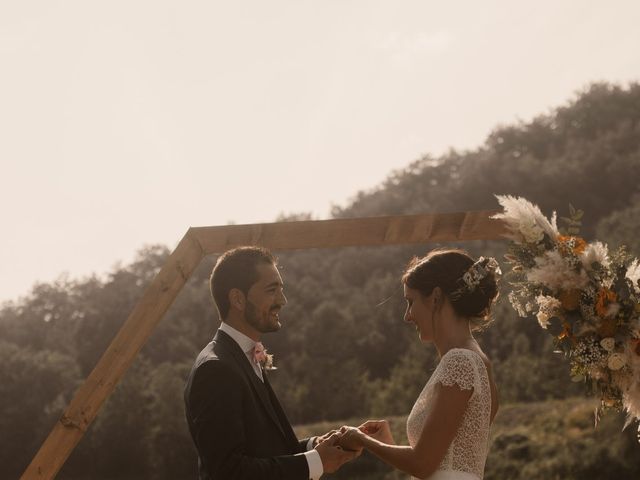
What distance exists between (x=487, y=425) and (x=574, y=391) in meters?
18.2

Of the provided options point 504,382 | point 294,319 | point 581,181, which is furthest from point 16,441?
point 581,181

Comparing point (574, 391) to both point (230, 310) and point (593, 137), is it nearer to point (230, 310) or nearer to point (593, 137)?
point (593, 137)

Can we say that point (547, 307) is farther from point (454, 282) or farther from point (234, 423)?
point (234, 423)

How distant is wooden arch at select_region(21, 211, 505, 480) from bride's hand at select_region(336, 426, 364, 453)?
1248 mm

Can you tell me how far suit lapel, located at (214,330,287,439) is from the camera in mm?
3748

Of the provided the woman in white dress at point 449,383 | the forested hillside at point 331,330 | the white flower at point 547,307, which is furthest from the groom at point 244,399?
the forested hillside at point 331,330

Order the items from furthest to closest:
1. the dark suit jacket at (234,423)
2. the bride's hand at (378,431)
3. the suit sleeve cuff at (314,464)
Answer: the bride's hand at (378,431)
the suit sleeve cuff at (314,464)
the dark suit jacket at (234,423)

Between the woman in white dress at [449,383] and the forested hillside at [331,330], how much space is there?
43.5ft

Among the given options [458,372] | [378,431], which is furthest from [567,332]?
[378,431]

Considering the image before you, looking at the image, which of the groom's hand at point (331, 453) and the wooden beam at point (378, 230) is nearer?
the groom's hand at point (331, 453)

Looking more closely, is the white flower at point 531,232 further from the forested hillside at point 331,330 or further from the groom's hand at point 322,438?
the forested hillside at point 331,330

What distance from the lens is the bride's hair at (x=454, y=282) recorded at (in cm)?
391

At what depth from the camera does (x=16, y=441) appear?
26.0 meters

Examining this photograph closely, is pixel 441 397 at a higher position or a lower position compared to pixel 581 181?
lower
